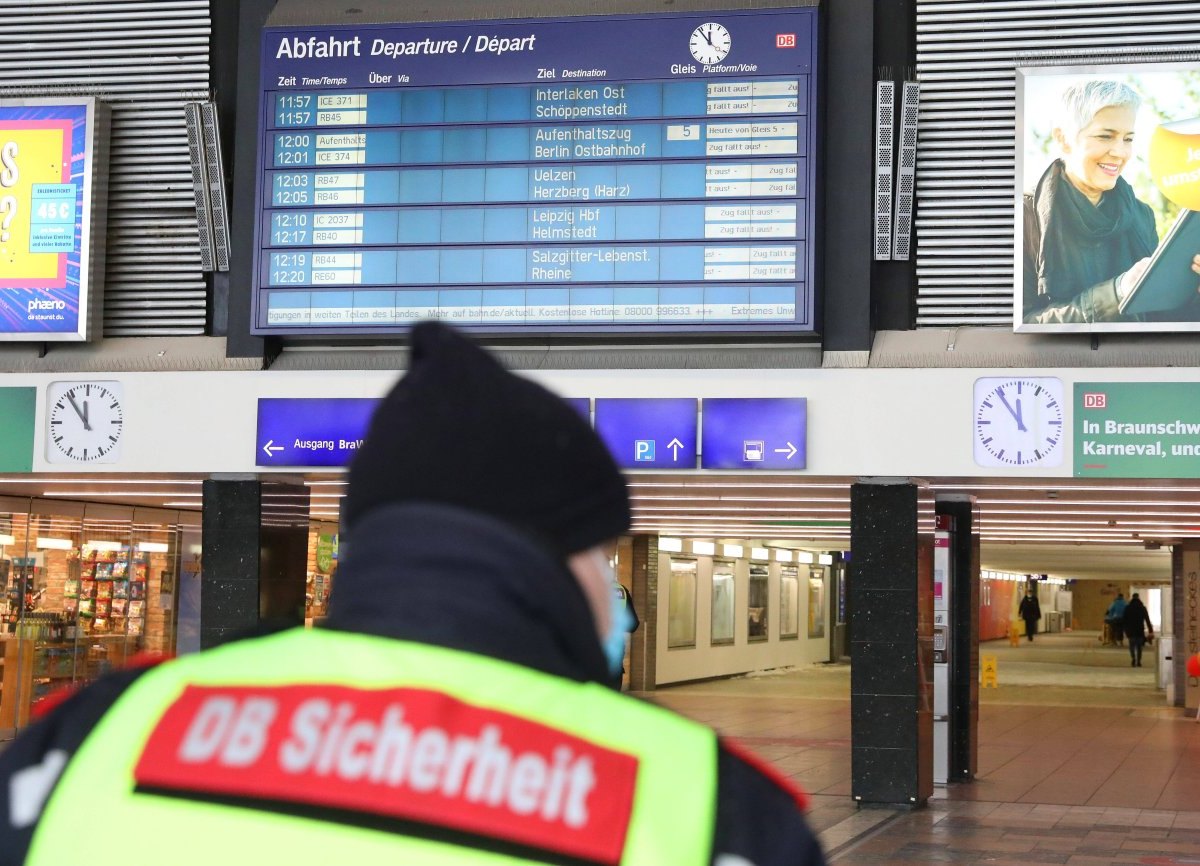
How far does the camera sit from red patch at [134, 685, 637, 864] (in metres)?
1.18

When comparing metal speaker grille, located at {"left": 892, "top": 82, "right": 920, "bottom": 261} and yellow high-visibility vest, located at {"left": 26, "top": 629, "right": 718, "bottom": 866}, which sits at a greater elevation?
metal speaker grille, located at {"left": 892, "top": 82, "right": 920, "bottom": 261}

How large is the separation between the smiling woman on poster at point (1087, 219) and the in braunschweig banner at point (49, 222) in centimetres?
716

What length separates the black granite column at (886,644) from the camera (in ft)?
37.8

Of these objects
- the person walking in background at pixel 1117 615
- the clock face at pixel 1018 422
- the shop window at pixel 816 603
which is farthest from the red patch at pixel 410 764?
the person walking in background at pixel 1117 615

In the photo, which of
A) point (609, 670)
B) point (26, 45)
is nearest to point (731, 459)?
point (26, 45)

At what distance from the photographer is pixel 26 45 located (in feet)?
41.9

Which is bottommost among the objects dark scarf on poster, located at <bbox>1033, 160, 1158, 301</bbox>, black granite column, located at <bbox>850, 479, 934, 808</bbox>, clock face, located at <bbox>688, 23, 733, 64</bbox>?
black granite column, located at <bbox>850, 479, 934, 808</bbox>

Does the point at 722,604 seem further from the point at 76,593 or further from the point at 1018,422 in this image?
the point at 1018,422

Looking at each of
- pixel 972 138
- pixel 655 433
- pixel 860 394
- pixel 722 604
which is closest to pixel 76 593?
pixel 655 433

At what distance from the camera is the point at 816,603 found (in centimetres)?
3469

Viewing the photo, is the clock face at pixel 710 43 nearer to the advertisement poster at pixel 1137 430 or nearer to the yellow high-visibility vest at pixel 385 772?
the advertisement poster at pixel 1137 430

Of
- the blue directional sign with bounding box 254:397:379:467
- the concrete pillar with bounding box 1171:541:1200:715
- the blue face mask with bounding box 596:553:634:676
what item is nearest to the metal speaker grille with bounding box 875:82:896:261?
the blue directional sign with bounding box 254:397:379:467

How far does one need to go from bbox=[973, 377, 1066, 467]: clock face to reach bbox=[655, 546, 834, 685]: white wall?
13.4 meters

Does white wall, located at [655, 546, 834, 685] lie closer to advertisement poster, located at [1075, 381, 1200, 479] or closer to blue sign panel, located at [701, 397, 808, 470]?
blue sign panel, located at [701, 397, 808, 470]
